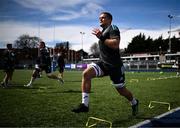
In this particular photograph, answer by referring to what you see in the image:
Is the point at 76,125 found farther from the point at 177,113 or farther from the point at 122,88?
the point at 177,113

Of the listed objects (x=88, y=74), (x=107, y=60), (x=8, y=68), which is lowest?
(x=8, y=68)

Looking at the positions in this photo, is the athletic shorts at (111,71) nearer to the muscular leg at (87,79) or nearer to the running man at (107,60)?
the running man at (107,60)

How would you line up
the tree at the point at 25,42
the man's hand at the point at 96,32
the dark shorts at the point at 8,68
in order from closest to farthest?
the man's hand at the point at 96,32 < the dark shorts at the point at 8,68 < the tree at the point at 25,42

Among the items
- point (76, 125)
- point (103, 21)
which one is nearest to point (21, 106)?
point (76, 125)

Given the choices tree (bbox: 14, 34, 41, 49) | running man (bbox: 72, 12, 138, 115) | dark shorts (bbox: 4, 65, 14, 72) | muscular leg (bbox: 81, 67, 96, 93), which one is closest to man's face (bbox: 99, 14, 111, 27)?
running man (bbox: 72, 12, 138, 115)

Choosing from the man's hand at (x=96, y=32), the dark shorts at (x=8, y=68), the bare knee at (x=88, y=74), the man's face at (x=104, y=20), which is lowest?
the dark shorts at (x=8, y=68)

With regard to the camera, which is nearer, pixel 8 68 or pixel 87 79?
pixel 87 79

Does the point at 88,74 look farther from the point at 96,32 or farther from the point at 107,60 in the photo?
the point at 96,32

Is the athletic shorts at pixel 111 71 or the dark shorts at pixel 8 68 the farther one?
the dark shorts at pixel 8 68

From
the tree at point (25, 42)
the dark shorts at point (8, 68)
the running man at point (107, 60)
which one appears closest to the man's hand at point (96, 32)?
the running man at point (107, 60)

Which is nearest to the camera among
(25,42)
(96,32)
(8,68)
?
(96,32)

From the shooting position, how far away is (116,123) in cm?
553

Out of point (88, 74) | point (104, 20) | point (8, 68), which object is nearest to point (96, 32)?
point (104, 20)

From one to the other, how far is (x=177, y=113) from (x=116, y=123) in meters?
1.85
